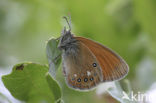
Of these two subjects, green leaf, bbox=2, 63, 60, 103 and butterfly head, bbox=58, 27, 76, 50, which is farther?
butterfly head, bbox=58, 27, 76, 50

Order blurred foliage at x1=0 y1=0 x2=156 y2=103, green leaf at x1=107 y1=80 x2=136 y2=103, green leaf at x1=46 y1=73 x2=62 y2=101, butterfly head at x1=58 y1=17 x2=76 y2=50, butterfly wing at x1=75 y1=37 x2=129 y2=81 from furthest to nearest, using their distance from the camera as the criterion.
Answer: blurred foliage at x1=0 y1=0 x2=156 y2=103
butterfly head at x1=58 y1=17 x2=76 y2=50
butterfly wing at x1=75 y1=37 x2=129 y2=81
green leaf at x1=107 y1=80 x2=136 y2=103
green leaf at x1=46 y1=73 x2=62 y2=101

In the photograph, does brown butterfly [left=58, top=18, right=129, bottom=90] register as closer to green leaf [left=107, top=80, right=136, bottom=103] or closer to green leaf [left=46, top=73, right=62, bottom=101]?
green leaf [left=107, top=80, right=136, bottom=103]

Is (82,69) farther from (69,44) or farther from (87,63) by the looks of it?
(69,44)

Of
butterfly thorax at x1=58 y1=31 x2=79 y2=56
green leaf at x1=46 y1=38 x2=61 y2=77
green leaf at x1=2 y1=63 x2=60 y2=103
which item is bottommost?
green leaf at x1=2 y1=63 x2=60 y2=103

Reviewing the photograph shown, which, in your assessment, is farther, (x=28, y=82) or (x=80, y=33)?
(x=80, y=33)

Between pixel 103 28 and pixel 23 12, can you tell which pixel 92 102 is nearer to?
pixel 103 28

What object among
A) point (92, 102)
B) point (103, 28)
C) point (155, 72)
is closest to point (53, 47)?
point (92, 102)

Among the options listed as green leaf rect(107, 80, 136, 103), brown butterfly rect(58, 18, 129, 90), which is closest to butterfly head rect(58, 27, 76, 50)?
brown butterfly rect(58, 18, 129, 90)
